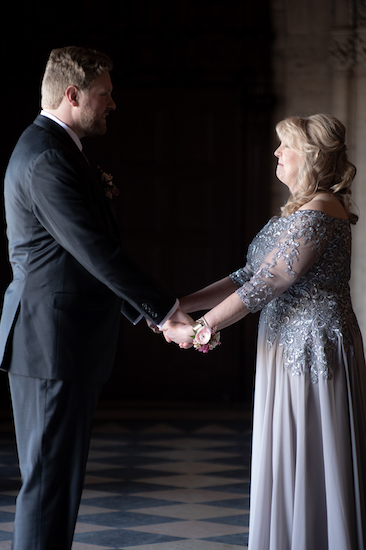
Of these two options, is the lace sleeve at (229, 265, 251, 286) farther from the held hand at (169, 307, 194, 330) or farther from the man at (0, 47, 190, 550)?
the man at (0, 47, 190, 550)

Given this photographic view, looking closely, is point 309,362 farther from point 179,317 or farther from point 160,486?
point 160,486

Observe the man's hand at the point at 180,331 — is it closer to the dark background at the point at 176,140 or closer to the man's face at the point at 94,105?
the man's face at the point at 94,105

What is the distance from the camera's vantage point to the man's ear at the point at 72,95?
102 inches

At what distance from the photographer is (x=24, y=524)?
8.07 feet

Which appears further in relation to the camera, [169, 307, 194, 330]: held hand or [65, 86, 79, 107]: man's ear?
[169, 307, 194, 330]: held hand

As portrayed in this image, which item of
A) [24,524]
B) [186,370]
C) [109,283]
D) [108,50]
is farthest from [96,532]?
[108,50]

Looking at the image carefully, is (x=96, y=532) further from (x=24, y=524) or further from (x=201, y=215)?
(x=201, y=215)

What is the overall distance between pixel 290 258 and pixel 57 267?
0.84 m

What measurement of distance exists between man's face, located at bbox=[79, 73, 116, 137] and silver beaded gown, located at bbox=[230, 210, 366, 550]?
31.4 inches

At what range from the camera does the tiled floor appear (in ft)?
11.5

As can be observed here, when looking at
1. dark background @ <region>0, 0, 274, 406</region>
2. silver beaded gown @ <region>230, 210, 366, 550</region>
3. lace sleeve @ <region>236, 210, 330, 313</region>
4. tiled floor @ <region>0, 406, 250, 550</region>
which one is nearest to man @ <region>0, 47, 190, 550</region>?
lace sleeve @ <region>236, 210, 330, 313</region>

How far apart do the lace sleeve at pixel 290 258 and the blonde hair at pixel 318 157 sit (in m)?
0.12

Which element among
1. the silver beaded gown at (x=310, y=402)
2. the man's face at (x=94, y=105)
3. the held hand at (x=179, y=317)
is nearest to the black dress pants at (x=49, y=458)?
the held hand at (x=179, y=317)

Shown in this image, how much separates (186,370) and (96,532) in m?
3.75
